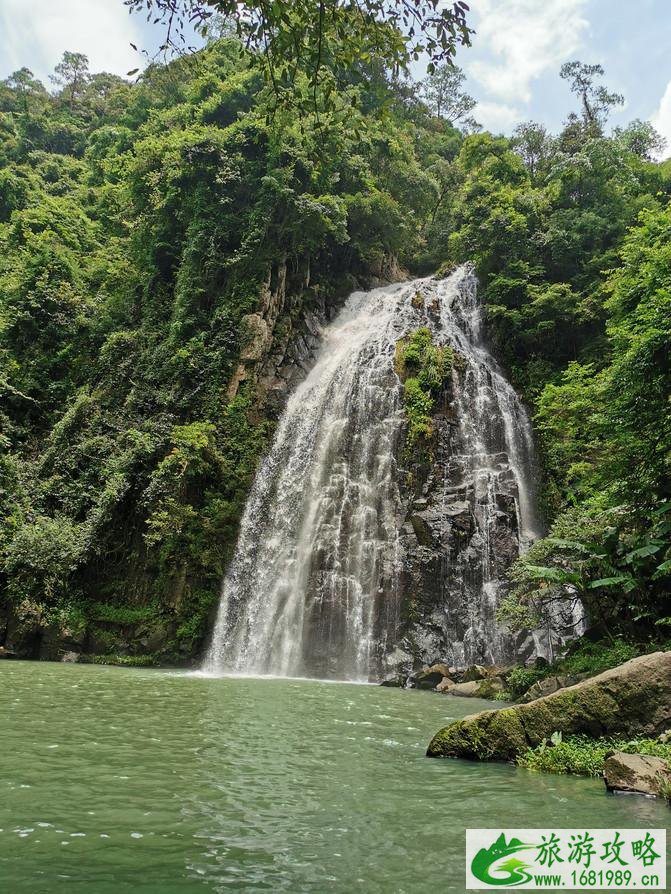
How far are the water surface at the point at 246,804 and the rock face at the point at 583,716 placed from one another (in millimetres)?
290

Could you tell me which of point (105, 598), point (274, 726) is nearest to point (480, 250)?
point (105, 598)

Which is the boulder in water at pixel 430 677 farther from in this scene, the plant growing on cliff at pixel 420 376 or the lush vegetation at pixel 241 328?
the plant growing on cliff at pixel 420 376

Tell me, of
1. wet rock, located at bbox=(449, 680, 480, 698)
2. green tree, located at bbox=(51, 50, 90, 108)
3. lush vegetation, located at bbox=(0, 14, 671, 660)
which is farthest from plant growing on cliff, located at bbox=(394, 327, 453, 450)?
green tree, located at bbox=(51, 50, 90, 108)

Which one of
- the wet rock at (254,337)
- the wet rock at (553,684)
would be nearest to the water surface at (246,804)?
the wet rock at (553,684)

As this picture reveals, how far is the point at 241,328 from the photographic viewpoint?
72.6 feet

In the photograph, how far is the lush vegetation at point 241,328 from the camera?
11.0 m

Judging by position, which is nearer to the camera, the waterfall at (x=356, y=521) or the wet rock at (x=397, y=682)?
the wet rock at (x=397, y=682)

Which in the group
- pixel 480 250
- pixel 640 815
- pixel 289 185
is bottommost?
pixel 640 815

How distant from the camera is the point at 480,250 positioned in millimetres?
23984

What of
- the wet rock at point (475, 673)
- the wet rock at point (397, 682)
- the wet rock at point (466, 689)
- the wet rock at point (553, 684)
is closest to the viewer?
the wet rock at point (553, 684)

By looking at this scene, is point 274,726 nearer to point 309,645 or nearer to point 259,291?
point 309,645

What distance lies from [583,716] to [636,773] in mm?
1020

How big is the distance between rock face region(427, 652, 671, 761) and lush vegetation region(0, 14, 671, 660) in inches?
130

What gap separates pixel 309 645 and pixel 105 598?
6920mm
